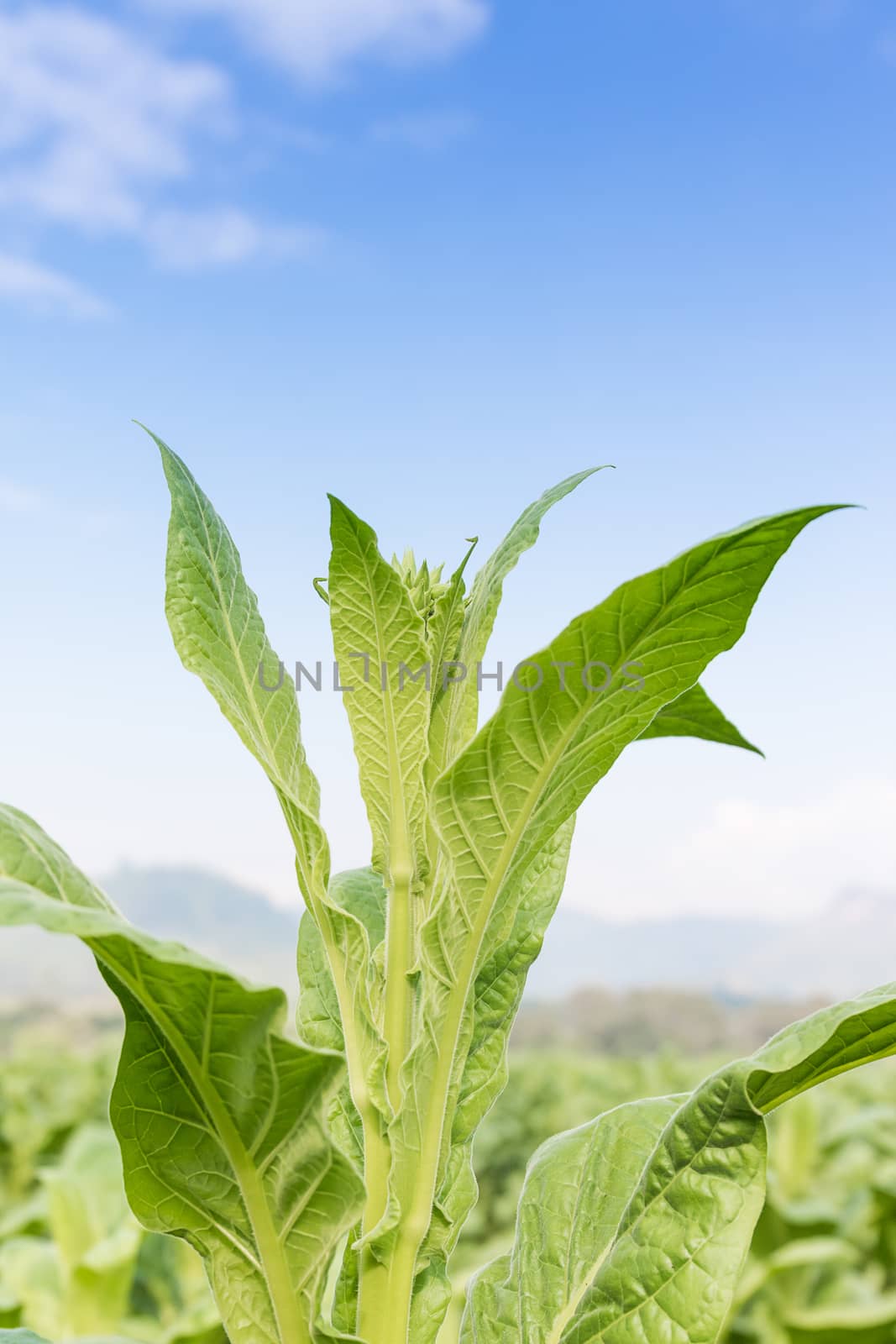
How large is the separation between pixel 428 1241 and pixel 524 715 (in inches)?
13.9

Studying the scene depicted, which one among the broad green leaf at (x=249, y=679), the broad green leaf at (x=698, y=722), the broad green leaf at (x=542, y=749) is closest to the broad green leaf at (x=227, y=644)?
the broad green leaf at (x=249, y=679)

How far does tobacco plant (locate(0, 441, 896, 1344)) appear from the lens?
621mm

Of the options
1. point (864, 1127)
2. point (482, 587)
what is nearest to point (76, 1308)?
point (482, 587)

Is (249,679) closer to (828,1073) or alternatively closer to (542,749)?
(542,749)

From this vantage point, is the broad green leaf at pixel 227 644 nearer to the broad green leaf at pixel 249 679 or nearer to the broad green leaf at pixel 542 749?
the broad green leaf at pixel 249 679

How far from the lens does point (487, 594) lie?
75 cm

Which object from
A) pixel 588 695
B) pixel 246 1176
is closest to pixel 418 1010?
pixel 246 1176

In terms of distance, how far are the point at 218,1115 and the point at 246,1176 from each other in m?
0.05

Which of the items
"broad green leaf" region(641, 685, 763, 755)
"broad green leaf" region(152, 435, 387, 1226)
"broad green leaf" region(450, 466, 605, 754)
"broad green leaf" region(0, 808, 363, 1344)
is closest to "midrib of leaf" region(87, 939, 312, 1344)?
"broad green leaf" region(0, 808, 363, 1344)

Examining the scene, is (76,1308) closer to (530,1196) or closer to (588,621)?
(530,1196)

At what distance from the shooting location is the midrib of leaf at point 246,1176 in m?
0.61

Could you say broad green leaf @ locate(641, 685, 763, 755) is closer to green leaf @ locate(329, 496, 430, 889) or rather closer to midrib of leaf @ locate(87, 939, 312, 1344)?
green leaf @ locate(329, 496, 430, 889)

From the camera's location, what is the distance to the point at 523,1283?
0.82 meters

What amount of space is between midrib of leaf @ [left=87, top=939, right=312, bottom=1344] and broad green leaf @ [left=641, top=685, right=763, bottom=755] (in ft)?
1.33
